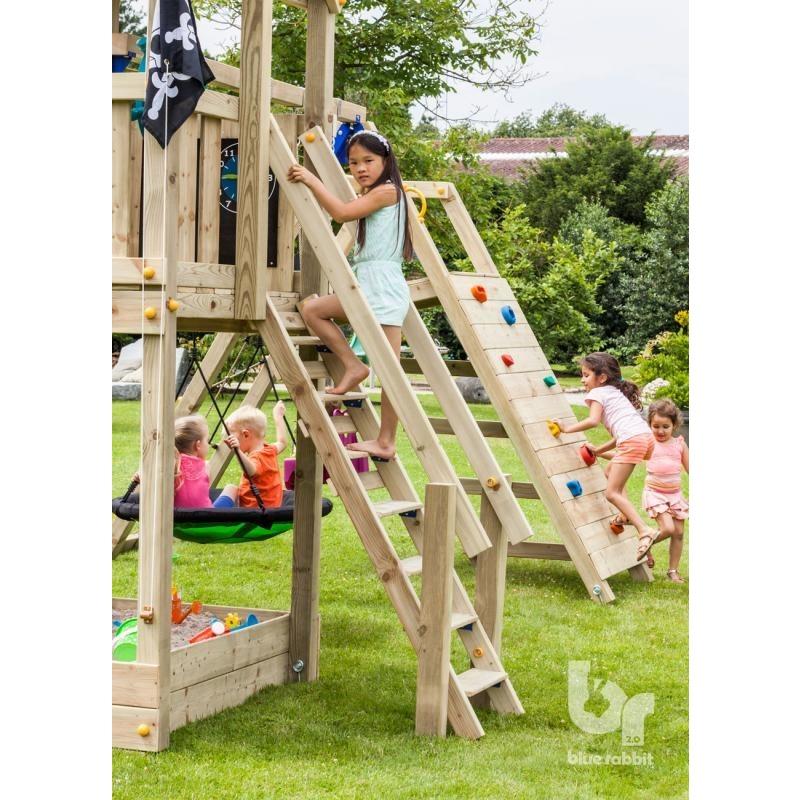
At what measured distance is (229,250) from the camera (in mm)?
4793

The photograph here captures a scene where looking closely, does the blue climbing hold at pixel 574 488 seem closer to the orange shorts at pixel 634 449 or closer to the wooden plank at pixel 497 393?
the wooden plank at pixel 497 393

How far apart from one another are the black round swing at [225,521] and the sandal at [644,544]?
2.83 metres

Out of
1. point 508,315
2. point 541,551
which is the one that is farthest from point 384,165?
point 541,551

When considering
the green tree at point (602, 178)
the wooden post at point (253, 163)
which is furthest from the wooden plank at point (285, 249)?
the green tree at point (602, 178)

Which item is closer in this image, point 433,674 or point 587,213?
point 433,674

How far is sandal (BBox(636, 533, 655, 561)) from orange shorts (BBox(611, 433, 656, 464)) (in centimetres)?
46

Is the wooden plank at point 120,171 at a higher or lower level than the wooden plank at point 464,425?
higher

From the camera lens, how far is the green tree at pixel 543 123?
1270 inches

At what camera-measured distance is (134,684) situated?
4281mm

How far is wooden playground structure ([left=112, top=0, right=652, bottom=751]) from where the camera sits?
14.0ft

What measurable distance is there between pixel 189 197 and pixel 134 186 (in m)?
0.21
